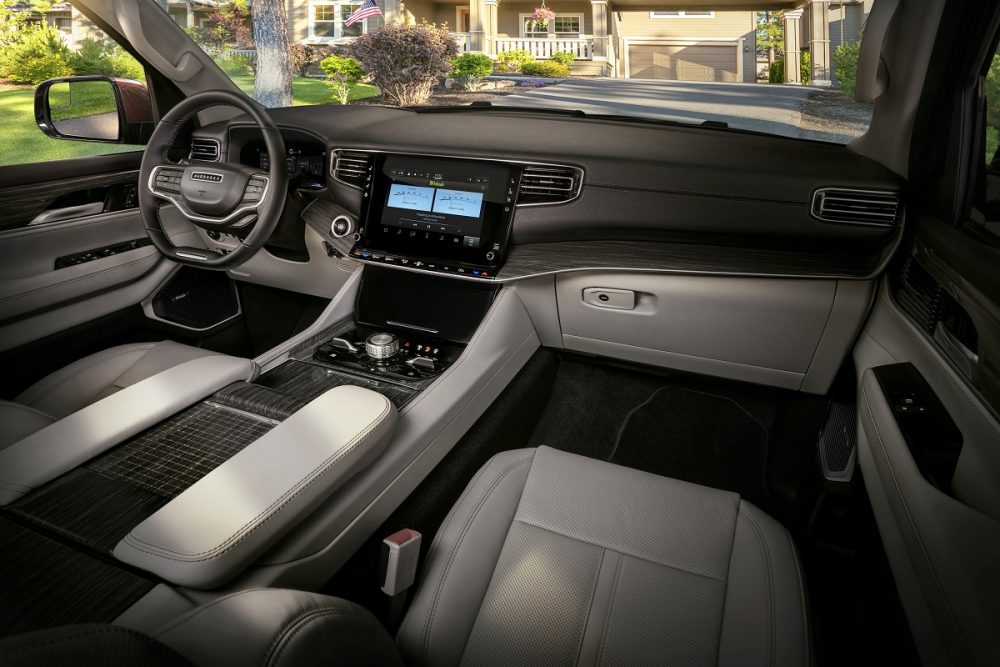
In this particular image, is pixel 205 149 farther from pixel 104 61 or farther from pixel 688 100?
pixel 688 100

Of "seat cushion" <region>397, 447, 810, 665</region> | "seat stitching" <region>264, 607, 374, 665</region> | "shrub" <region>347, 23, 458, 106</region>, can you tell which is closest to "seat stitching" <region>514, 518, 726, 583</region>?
"seat cushion" <region>397, 447, 810, 665</region>

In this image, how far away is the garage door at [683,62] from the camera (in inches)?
70.5

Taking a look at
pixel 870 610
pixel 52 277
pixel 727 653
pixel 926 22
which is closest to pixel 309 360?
pixel 52 277

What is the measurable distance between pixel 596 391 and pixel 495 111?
0.98m

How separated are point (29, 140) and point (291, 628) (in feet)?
7.46

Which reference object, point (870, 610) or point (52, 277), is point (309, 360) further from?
point (870, 610)

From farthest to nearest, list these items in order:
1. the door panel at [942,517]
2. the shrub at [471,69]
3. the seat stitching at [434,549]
→ the shrub at [471,69] → the seat stitching at [434,549] → the door panel at [942,517]

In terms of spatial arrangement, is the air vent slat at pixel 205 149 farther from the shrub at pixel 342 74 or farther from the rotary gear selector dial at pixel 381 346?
the rotary gear selector dial at pixel 381 346

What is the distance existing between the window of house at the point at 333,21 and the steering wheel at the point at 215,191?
0.76 m

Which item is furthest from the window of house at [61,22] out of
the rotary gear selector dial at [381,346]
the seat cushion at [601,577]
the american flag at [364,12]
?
the seat cushion at [601,577]

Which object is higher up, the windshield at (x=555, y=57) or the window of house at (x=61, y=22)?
the window of house at (x=61, y=22)

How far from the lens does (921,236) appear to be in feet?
4.75

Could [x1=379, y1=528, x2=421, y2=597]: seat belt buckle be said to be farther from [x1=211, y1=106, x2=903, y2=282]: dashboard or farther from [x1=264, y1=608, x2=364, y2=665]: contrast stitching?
[x1=211, y1=106, x2=903, y2=282]: dashboard

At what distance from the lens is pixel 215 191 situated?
6.04ft
